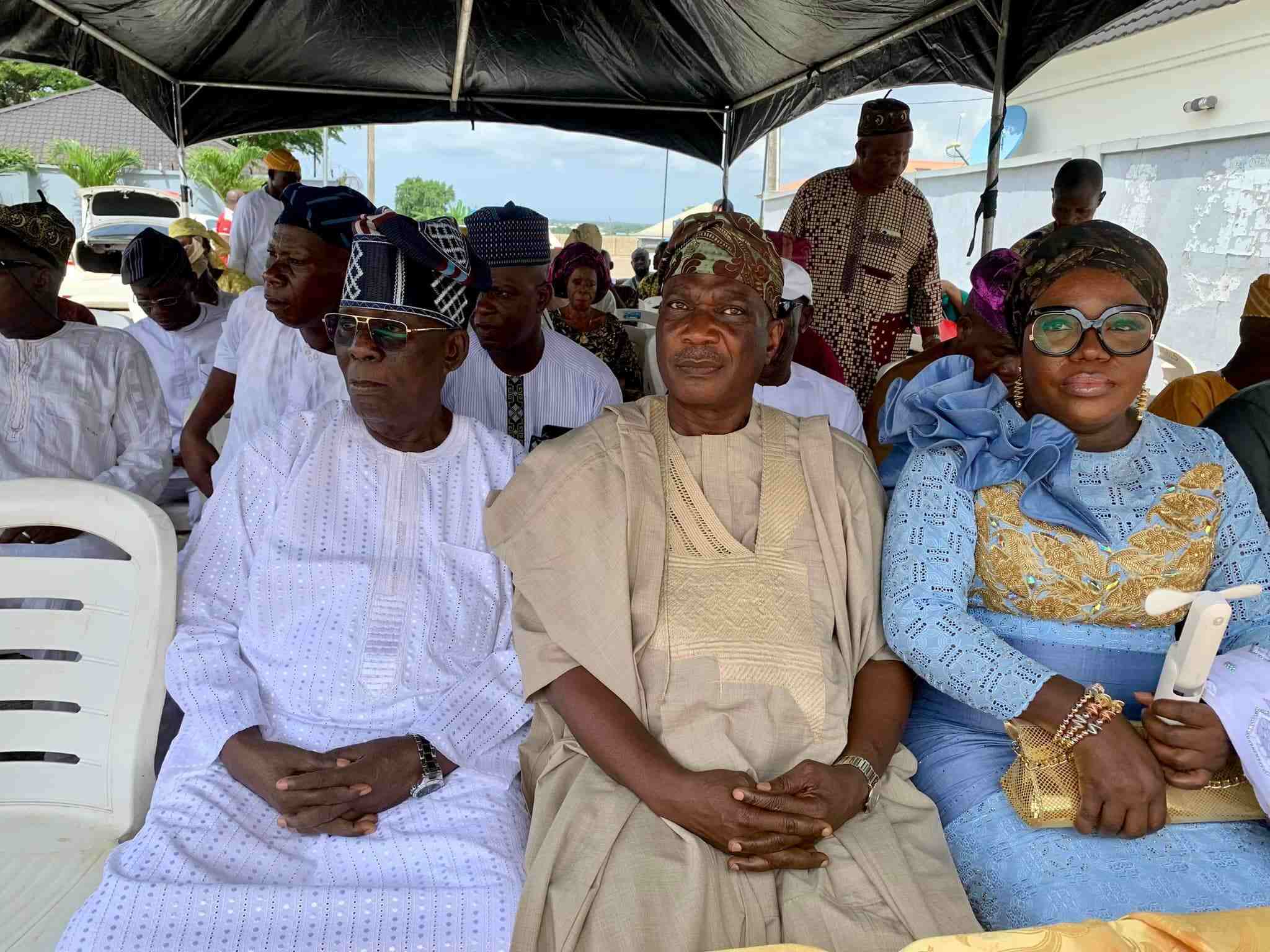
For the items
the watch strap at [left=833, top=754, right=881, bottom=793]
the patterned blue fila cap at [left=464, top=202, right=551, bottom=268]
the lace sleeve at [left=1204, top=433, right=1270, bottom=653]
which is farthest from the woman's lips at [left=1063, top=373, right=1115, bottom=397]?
the patterned blue fila cap at [left=464, top=202, right=551, bottom=268]

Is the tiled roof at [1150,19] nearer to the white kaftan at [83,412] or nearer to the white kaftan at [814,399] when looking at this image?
the white kaftan at [814,399]

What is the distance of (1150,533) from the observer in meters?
2.00

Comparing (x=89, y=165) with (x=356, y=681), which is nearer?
(x=356, y=681)

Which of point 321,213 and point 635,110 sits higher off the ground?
point 635,110

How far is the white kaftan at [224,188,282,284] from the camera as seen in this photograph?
295 inches

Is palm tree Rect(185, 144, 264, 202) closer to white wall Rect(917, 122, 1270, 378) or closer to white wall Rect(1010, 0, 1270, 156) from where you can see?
white wall Rect(1010, 0, 1270, 156)

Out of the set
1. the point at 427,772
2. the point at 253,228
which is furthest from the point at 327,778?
the point at 253,228

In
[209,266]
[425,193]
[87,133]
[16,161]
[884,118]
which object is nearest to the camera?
[884,118]

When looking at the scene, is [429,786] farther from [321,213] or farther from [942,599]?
[321,213]

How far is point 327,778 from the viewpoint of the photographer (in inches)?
72.9

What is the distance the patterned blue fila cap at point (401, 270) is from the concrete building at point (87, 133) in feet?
107

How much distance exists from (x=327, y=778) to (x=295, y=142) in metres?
A: 30.8

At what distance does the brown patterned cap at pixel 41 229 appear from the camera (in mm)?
3070

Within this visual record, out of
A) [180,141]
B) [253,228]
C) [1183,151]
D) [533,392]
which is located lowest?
[533,392]
